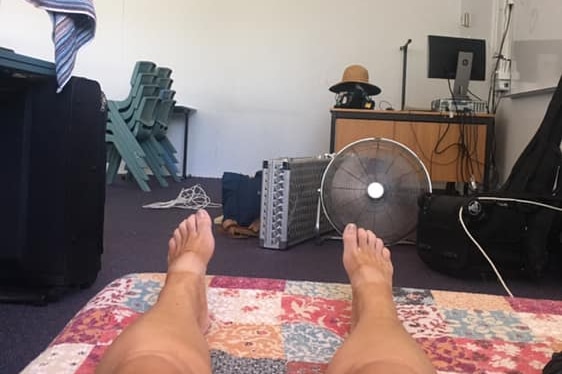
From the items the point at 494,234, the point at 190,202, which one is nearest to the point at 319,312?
the point at 494,234

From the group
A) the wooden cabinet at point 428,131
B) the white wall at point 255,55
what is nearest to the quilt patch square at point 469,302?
the wooden cabinet at point 428,131

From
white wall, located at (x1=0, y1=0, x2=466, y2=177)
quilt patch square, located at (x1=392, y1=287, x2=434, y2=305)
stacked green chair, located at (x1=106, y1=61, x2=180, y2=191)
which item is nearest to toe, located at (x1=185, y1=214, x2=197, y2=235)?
quilt patch square, located at (x1=392, y1=287, x2=434, y2=305)

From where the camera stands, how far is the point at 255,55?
5258mm

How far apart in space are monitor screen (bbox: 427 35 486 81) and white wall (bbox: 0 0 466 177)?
1.70 metres

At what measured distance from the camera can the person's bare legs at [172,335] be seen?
65cm

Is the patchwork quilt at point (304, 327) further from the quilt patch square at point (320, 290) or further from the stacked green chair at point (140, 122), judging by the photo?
the stacked green chair at point (140, 122)

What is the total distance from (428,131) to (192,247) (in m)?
2.34

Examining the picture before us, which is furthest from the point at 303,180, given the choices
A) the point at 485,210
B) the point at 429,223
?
the point at 485,210

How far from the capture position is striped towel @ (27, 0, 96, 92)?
4.83ft

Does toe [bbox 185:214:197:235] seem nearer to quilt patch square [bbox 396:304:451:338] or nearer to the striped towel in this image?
quilt patch square [bbox 396:304:451:338]

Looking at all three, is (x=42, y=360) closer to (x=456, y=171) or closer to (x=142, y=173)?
(x=456, y=171)

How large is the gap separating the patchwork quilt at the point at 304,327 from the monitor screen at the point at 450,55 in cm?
243

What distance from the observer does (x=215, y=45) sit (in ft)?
17.3

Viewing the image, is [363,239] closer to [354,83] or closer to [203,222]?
[203,222]
